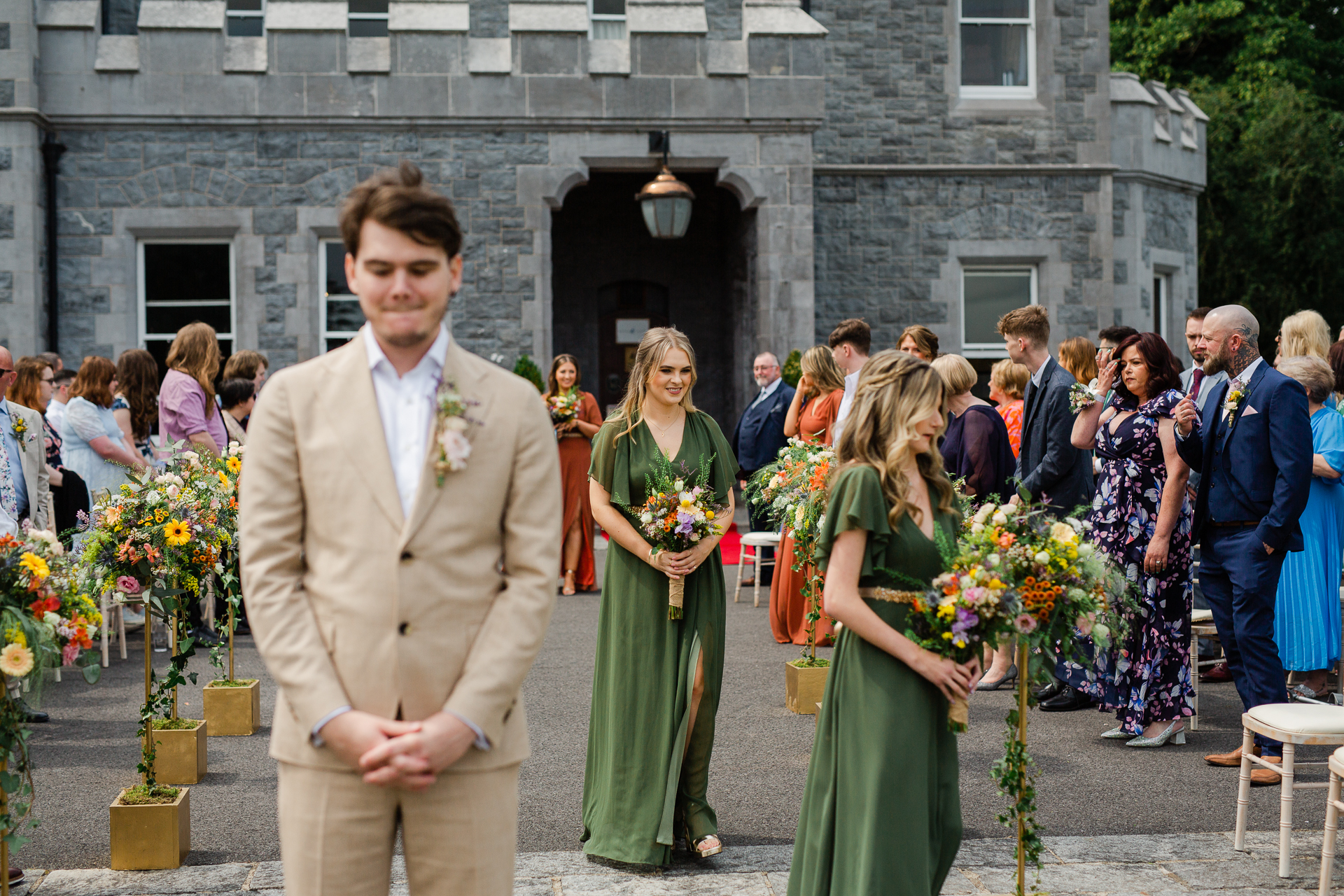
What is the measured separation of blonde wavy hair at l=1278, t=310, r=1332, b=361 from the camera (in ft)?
24.6

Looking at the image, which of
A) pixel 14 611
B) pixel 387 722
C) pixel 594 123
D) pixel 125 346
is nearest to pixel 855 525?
pixel 387 722

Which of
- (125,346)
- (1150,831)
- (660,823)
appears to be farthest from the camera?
(125,346)

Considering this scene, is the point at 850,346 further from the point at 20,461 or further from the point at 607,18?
the point at 607,18

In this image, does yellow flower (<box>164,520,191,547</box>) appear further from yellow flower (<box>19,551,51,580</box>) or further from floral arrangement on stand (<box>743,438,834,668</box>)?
floral arrangement on stand (<box>743,438,834,668</box>)

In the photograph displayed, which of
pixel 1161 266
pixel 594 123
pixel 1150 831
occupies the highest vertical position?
pixel 594 123

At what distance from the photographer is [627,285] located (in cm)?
1758

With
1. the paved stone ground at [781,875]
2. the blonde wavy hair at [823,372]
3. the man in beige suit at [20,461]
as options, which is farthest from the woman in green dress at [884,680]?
the blonde wavy hair at [823,372]

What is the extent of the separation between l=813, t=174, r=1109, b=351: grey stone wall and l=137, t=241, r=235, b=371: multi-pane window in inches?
282

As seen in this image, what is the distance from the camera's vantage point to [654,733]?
4.70 m

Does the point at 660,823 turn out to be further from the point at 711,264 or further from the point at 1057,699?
the point at 711,264

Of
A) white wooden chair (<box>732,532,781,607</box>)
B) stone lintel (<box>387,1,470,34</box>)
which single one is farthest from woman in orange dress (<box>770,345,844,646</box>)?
stone lintel (<box>387,1,470,34</box>)

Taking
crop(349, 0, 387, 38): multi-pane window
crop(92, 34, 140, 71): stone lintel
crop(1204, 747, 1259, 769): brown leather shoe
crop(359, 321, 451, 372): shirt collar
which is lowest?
crop(1204, 747, 1259, 769): brown leather shoe

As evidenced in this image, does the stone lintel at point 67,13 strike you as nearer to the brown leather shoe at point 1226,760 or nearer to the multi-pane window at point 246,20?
the multi-pane window at point 246,20

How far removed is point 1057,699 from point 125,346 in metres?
10.6
